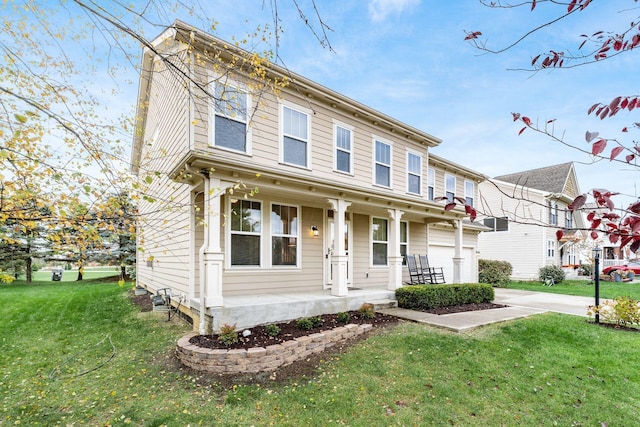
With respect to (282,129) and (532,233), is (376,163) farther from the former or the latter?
(532,233)

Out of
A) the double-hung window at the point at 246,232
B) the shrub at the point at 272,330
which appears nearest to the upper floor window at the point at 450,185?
the double-hung window at the point at 246,232

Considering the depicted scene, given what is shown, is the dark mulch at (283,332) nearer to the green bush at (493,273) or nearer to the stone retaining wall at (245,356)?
the stone retaining wall at (245,356)

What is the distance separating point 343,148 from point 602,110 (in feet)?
23.9

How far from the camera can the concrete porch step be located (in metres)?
7.54

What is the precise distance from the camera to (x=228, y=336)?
4879 millimetres

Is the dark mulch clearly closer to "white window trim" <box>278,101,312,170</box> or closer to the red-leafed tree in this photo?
"white window trim" <box>278,101,312,170</box>

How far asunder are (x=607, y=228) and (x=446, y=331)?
500cm

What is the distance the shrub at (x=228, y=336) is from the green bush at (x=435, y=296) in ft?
14.7

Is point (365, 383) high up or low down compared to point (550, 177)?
down

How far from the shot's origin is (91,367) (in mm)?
4785

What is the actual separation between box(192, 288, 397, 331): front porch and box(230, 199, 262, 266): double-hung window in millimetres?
792

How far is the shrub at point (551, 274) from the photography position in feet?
55.4

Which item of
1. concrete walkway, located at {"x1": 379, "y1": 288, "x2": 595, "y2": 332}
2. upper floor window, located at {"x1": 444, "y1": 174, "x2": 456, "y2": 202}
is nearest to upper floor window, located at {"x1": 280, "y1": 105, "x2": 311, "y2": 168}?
concrete walkway, located at {"x1": 379, "y1": 288, "x2": 595, "y2": 332}

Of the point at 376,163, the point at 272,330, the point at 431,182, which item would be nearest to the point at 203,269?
the point at 272,330
